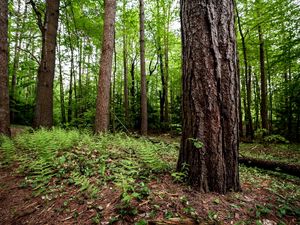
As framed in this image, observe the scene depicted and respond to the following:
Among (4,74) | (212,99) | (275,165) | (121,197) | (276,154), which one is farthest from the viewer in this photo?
(276,154)

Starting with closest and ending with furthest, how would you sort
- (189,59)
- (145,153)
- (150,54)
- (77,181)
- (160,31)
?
(189,59) → (77,181) → (145,153) → (160,31) → (150,54)

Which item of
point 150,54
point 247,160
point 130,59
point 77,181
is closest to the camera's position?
point 77,181

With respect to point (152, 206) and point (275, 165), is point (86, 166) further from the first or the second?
point (275, 165)

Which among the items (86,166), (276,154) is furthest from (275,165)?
(276,154)

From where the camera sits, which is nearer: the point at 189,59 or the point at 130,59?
the point at 189,59

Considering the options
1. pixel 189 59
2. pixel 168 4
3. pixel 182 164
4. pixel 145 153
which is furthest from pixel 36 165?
pixel 168 4

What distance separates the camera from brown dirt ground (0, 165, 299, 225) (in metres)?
1.92

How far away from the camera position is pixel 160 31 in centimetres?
1617

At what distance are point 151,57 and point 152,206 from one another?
19.3 m

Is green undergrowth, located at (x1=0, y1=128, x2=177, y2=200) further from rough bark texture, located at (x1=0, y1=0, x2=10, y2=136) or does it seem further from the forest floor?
rough bark texture, located at (x1=0, y1=0, x2=10, y2=136)

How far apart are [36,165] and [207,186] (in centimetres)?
300

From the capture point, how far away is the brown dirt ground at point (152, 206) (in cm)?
192

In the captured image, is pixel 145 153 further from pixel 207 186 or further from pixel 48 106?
pixel 48 106

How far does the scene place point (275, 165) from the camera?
14.1 feet
